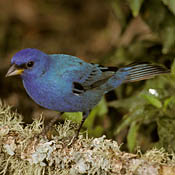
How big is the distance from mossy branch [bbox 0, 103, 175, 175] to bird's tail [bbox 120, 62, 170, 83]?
1079 mm

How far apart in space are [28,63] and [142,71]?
1.33m

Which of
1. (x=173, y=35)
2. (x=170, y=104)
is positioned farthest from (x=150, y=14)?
(x=170, y=104)

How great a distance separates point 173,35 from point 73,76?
1.48m

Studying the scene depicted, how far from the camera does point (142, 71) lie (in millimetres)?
3844

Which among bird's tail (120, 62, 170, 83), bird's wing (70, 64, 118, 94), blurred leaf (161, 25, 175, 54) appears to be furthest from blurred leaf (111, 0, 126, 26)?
bird's wing (70, 64, 118, 94)

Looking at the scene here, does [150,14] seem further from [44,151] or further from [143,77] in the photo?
[44,151]

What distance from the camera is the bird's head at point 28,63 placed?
299 centimetres

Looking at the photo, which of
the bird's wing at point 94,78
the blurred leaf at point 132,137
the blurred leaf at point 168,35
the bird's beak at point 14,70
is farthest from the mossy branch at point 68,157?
the blurred leaf at point 168,35

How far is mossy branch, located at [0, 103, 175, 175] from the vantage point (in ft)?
8.54

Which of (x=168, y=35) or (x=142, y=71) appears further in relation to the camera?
(x=168, y=35)

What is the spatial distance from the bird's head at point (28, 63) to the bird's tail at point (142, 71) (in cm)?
108

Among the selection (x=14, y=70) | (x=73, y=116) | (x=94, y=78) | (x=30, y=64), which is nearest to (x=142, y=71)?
(x=94, y=78)

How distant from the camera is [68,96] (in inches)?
127

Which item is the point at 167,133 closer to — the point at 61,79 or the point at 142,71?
the point at 142,71
